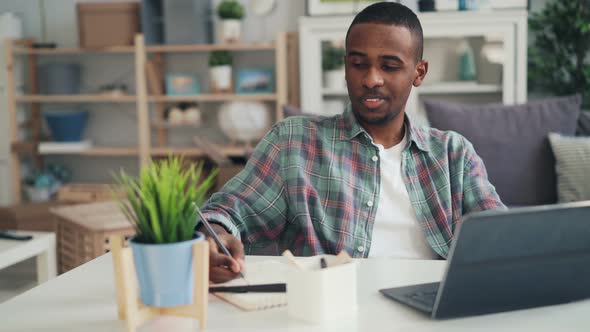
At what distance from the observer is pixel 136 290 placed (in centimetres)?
84

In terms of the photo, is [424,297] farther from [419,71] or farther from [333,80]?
[333,80]

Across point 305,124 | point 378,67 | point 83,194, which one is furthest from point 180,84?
point 378,67

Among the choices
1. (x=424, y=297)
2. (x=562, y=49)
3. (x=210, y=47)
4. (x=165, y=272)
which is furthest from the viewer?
(x=210, y=47)

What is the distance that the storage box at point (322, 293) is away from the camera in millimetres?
848

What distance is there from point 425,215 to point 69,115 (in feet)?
9.95

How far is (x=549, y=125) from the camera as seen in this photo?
8.44ft

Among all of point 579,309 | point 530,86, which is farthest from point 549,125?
point 579,309

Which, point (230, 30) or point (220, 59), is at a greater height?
point (230, 30)

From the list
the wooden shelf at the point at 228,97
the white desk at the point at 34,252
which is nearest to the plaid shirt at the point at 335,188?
the white desk at the point at 34,252

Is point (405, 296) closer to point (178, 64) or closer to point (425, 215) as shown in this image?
point (425, 215)

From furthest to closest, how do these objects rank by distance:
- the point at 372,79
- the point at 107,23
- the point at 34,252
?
the point at 107,23 → the point at 34,252 → the point at 372,79

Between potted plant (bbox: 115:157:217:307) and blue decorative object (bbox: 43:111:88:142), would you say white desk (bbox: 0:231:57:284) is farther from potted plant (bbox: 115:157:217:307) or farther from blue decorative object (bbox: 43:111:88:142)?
blue decorative object (bbox: 43:111:88:142)

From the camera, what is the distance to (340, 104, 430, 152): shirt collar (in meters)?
1.43

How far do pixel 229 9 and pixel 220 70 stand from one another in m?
0.33
